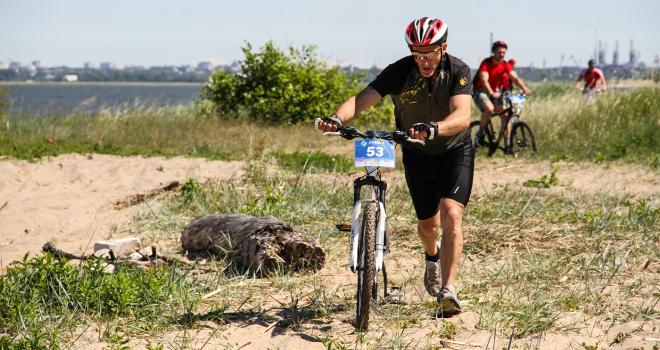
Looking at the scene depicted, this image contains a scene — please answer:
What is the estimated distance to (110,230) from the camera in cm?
720

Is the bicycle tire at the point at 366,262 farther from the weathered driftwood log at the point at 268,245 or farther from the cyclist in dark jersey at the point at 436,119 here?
the weathered driftwood log at the point at 268,245

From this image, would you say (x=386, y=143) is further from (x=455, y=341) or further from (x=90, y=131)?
(x=90, y=131)

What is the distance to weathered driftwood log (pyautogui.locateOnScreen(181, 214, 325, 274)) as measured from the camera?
5695 mm

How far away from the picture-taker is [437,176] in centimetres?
482

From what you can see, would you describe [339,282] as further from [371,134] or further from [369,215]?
[371,134]

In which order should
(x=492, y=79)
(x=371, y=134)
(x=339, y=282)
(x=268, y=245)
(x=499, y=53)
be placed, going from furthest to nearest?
(x=492, y=79), (x=499, y=53), (x=268, y=245), (x=339, y=282), (x=371, y=134)

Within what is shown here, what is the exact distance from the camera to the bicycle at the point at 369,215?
420cm

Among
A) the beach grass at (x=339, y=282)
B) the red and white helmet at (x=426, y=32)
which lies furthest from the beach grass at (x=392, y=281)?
the red and white helmet at (x=426, y=32)

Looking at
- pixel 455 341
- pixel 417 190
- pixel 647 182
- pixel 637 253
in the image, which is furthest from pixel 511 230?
pixel 647 182

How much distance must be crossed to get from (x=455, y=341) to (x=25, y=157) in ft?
28.9

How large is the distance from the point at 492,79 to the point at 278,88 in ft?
21.2

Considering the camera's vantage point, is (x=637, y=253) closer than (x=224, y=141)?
Yes

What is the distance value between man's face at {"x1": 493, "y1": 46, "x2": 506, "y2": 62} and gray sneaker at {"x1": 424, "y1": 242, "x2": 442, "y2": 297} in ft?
24.2

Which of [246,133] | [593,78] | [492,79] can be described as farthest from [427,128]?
[593,78]
